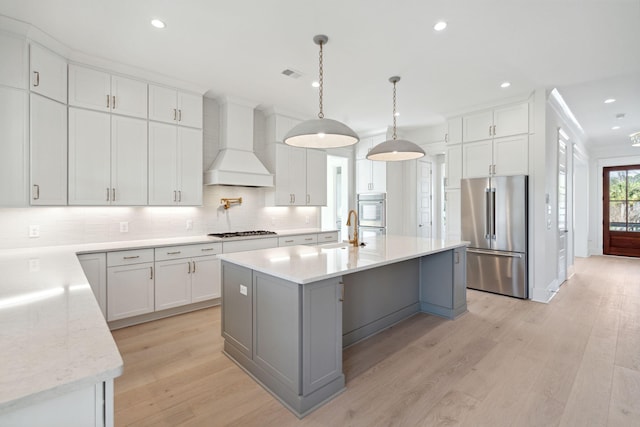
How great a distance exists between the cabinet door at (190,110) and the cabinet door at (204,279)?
175cm

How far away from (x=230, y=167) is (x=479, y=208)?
3703 mm

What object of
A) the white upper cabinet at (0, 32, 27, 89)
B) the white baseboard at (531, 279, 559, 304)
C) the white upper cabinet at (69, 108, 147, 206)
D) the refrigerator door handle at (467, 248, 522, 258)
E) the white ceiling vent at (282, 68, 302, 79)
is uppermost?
the white ceiling vent at (282, 68, 302, 79)

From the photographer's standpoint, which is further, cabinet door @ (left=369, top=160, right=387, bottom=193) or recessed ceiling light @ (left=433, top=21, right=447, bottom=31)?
cabinet door @ (left=369, top=160, right=387, bottom=193)

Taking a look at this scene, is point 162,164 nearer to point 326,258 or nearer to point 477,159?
point 326,258

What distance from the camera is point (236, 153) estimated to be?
4.48 m

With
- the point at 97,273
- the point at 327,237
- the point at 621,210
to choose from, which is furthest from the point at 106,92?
the point at 621,210

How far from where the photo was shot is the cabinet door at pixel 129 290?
3.23 meters

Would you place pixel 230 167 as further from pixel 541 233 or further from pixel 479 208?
pixel 541 233

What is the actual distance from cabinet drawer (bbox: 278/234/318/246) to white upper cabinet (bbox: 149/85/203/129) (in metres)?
1.96

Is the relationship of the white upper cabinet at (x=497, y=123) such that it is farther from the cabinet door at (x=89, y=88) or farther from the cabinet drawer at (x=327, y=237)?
the cabinet door at (x=89, y=88)

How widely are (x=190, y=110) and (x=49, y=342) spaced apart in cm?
362

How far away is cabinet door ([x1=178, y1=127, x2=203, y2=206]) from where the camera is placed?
3.96 m

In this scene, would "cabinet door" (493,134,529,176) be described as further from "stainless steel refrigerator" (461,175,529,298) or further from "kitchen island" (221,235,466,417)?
"kitchen island" (221,235,466,417)

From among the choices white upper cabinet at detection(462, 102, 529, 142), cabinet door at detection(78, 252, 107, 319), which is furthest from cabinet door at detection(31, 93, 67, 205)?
white upper cabinet at detection(462, 102, 529, 142)
